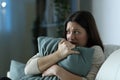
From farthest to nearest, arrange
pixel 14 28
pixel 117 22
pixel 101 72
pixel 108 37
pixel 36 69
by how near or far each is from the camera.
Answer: pixel 14 28 < pixel 108 37 < pixel 117 22 < pixel 36 69 < pixel 101 72

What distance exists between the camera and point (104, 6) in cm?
280

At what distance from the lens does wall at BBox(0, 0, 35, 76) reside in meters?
2.91

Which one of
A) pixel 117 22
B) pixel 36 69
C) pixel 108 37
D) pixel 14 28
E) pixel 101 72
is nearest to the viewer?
pixel 101 72

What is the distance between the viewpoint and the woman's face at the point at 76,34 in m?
1.57

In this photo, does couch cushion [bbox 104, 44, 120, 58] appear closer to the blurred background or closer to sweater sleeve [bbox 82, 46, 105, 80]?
sweater sleeve [bbox 82, 46, 105, 80]

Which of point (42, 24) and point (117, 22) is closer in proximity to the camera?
point (117, 22)

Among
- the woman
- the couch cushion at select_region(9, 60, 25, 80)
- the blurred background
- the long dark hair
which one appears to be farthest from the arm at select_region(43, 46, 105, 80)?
the blurred background

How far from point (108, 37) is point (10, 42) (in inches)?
45.0

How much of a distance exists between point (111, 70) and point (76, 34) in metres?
0.35

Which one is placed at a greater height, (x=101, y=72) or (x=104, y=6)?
(x=104, y=6)

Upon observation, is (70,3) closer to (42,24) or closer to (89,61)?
(42,24)

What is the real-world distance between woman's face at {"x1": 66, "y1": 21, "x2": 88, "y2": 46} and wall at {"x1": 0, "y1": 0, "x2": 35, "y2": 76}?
146 cm

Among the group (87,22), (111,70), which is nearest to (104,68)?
(111,70)

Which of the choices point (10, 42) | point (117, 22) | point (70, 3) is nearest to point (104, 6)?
point (117, 22)
